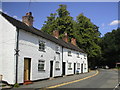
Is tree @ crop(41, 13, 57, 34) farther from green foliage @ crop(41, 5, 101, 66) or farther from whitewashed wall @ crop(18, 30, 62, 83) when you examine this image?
whitewashed wall @ crop(18, 30, 62, 83)

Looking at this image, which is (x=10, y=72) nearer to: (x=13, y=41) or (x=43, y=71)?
(x=13, y=41)

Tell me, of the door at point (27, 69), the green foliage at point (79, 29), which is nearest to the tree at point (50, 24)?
the green foliage at point (79, 29)

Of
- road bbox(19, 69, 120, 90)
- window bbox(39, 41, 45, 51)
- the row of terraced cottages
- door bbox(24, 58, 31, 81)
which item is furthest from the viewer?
window bbox(39, 41, 45, 51)

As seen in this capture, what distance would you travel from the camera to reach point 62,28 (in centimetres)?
4872

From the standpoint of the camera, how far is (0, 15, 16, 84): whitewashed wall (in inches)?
565

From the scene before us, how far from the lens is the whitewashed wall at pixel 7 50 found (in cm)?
1436

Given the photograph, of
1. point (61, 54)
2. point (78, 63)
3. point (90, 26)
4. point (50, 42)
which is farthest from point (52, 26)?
point (50, 42)

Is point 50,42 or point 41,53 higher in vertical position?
point 50,42

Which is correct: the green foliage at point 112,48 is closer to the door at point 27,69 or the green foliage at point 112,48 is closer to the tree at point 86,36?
the tree at point 86,36

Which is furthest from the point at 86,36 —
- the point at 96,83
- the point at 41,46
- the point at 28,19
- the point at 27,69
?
the point at 27,69

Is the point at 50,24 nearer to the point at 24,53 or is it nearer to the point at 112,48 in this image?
the point at 112,48

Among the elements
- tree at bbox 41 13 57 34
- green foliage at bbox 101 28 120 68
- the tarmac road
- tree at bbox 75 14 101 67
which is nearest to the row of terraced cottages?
the tarmac road

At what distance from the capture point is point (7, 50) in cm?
1492

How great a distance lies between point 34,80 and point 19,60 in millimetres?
3371
